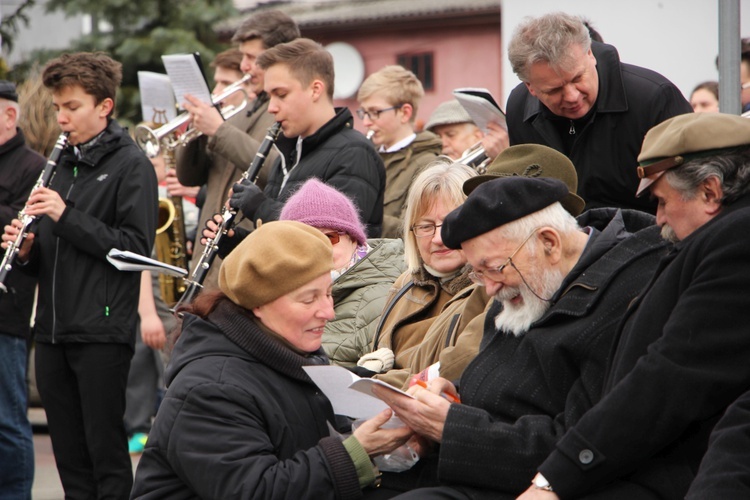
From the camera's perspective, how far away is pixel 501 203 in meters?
3.32

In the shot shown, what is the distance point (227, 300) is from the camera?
139 inches

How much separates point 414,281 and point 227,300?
1.17m

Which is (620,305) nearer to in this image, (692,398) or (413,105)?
(692,398)

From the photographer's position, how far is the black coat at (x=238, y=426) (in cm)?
318

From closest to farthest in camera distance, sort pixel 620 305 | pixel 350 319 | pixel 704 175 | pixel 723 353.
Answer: pixel 723 353 < pixel 704 175 < pixel 620 305 < pixel 350 319

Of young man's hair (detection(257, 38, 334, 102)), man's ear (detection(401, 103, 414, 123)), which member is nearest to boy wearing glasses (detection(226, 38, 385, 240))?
young man's hair (detection(257, 38, 334, 102))

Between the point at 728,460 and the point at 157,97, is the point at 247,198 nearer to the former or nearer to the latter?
the point at 157,97

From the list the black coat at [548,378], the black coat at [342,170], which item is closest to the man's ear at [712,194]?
the black coat at [548,378]

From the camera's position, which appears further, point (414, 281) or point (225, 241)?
point (225, 241)

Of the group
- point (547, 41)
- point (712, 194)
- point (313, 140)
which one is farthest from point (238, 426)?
point (313, 140)

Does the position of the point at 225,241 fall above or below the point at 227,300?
below

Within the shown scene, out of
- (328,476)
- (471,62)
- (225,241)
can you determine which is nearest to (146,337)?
(225,241)

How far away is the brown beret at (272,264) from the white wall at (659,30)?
278 centimetres

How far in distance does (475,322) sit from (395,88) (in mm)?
3451
